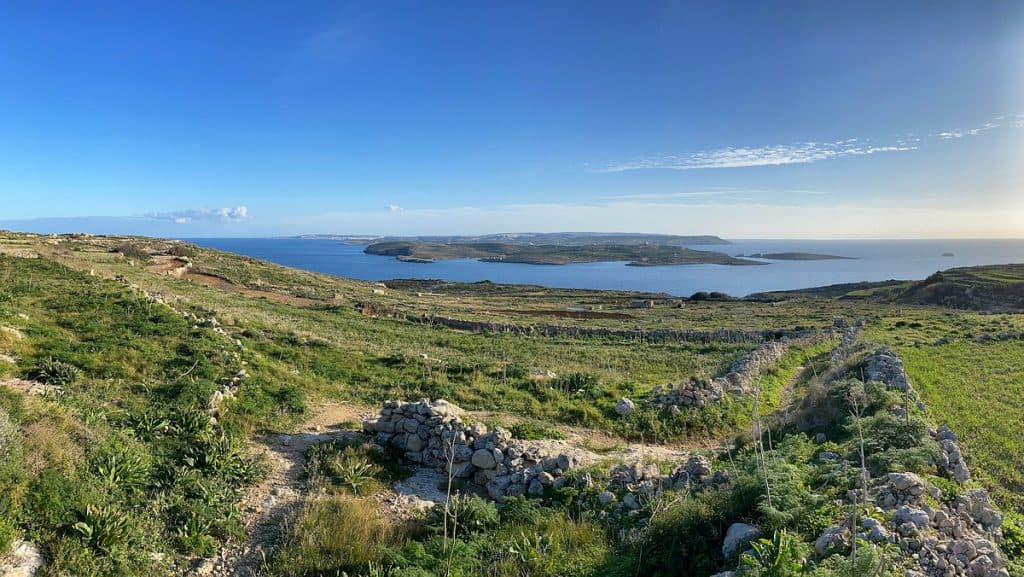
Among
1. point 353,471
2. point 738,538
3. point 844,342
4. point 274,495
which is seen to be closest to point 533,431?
point 353,471

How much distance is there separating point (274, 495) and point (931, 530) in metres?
9.68

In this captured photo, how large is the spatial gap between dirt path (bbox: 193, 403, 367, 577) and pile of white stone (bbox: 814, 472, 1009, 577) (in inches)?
299

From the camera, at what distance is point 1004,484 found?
782cm

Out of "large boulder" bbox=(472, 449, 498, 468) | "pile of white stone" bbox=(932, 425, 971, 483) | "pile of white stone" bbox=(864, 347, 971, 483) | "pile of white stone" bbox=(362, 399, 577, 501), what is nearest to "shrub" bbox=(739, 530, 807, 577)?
"pile of white stone" bbox=(932, 425, 971, 483)

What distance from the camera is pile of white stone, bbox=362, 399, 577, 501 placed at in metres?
9.50

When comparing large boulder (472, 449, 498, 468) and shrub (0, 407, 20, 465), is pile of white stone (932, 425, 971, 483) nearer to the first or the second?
large boulder (472, 449, 498, 468)

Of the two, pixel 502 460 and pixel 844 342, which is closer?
pixel 502 460

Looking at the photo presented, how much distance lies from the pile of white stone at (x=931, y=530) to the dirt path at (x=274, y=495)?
7589 millimetres

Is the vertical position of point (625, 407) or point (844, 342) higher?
point (844, 342)

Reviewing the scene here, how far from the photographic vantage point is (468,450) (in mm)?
10484

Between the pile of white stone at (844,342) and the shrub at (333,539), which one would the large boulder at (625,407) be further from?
the pile of white stone at (844,342)

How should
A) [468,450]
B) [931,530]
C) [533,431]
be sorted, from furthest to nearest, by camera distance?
[533,431], [468,450], [931,530]

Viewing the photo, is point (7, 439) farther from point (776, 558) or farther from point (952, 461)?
point (952, 461)

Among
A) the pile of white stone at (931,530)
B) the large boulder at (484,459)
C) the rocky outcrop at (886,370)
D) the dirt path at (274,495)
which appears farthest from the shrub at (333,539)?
the rocky outcrop at (886,370)
